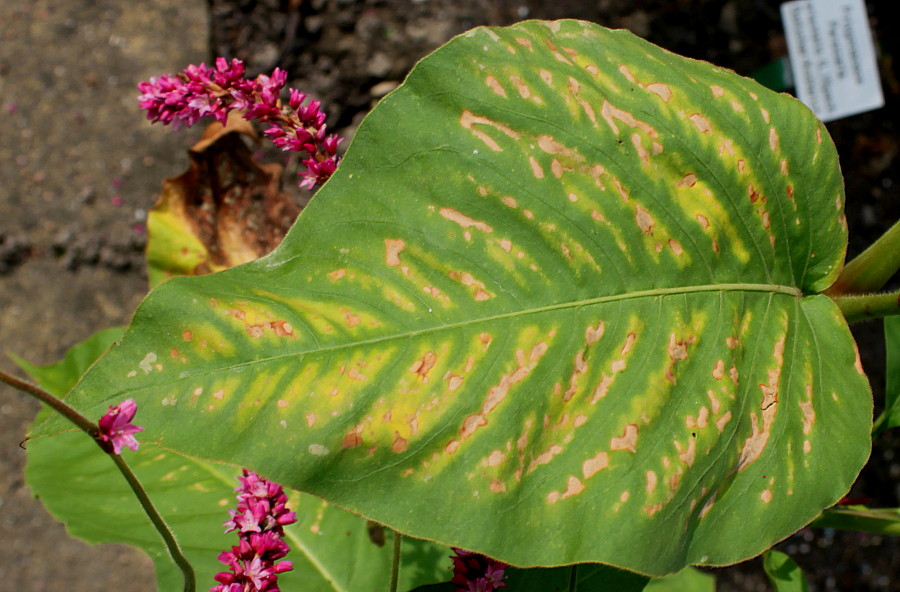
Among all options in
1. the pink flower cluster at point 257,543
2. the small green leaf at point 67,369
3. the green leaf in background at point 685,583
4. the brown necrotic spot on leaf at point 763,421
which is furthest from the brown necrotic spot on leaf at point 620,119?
the small green leaf at point 67,369

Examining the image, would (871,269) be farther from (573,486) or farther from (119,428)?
(119,428)

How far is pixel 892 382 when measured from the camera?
1.26 metres

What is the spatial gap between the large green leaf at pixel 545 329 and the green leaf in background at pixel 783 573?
0.31m

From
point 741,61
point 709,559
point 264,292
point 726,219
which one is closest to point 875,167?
point 741,61

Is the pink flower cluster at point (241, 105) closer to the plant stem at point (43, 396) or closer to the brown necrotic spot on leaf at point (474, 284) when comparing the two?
Result: the brown necrotic spot on leaf at point (474, 284)

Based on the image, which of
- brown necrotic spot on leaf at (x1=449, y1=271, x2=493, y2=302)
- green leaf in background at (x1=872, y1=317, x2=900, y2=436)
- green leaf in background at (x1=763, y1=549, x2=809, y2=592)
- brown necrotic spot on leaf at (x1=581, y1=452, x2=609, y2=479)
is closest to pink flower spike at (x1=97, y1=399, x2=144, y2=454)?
brown necrotic spot on leaf at (x1=449, y1=271, x2=493, y2=302)

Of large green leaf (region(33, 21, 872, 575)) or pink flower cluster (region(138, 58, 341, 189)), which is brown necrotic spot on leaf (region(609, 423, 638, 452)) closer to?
large green leaf (region(33, 21, 872, 575))

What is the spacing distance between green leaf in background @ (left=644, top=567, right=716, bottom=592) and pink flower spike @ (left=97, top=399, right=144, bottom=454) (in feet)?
3.48

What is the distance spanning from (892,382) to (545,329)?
0.77m

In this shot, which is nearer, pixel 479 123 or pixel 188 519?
pixel 479 123

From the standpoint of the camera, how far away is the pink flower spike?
0.59 metres

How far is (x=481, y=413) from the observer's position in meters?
0.79

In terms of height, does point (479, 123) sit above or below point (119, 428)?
above

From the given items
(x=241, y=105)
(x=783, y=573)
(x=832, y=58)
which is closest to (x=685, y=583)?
(x=783, y=573)
